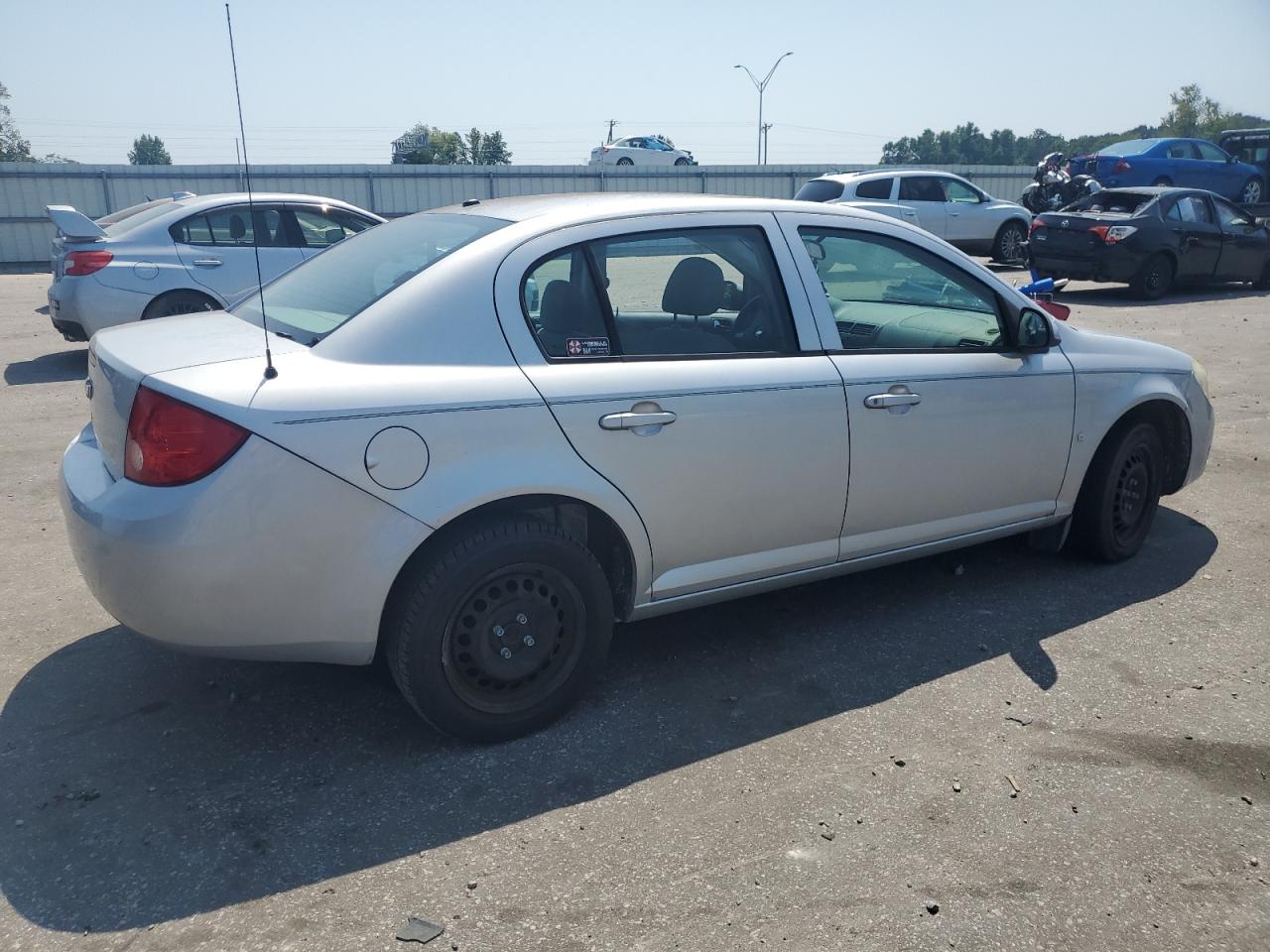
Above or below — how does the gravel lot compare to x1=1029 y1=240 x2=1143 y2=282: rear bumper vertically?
below

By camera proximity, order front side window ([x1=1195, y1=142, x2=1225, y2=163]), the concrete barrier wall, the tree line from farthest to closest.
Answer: the tree line, the concrete barrier wall, front side window ([x1=1195, y1=142, x2=1225, y2=163])

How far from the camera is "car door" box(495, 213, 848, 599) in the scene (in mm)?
3504

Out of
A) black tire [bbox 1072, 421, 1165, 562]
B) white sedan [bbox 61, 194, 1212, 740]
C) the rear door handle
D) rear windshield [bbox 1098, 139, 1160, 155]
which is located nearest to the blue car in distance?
rear windshield [bbox 1098, 139, 1160, 155]

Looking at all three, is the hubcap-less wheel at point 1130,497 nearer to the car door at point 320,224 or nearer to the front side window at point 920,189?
the car door at point 320,224

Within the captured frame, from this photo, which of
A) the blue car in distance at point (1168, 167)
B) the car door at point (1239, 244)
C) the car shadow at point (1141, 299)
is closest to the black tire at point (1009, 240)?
the blue car in distance at point (1168, 167)

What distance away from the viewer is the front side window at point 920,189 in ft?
62.9

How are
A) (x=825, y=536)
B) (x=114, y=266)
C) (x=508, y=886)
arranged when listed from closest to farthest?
(x=508, y=886) < (x=825, y=536) < (x=114, y=266)

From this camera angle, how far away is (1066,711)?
12.2 ft

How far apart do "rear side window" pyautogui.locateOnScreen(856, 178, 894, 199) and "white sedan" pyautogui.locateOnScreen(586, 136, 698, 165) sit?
67.8 ft

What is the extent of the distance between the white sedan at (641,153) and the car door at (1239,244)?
24.6 metres

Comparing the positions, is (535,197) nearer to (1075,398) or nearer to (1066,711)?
(1075,398)

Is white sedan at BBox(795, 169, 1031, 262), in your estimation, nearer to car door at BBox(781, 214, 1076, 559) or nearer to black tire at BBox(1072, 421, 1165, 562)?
black tire at BBox(1072, 421, 1165, 562)

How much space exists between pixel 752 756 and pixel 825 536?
0.99m

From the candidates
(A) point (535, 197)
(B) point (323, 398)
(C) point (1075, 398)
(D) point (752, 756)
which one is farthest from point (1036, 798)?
(A) point (535, 197)
